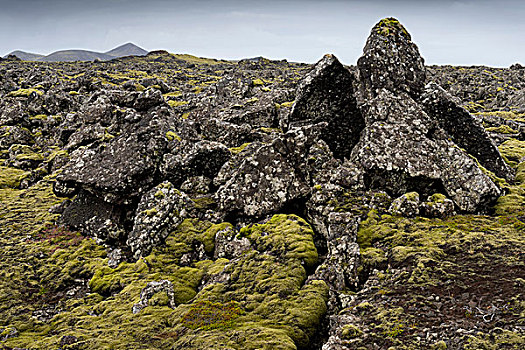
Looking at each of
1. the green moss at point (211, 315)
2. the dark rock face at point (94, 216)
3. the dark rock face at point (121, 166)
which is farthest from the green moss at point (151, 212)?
the green moss at point (211, 315)

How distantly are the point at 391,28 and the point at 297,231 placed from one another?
13.5 metres

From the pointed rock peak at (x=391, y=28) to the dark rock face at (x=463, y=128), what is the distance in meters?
3.85

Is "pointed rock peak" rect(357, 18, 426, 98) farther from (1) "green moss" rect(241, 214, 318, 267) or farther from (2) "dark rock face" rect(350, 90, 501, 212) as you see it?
(1) "green moss" rect(241, 214, 318, 267)

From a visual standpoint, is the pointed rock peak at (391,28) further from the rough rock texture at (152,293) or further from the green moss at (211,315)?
the rough rock texture at (152,293)

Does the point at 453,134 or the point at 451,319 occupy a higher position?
the point at 453,134

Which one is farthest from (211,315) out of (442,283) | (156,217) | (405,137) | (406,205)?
(405,137)

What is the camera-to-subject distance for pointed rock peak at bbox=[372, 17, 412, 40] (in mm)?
18031

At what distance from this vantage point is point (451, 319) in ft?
25.9

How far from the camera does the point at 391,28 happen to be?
18219 millimetres


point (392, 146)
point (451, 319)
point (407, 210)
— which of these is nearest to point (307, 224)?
point (407, 210)

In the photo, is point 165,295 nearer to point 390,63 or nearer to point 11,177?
point 390,63

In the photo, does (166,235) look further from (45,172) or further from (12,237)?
(45,172)

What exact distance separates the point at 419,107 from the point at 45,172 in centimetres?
3133

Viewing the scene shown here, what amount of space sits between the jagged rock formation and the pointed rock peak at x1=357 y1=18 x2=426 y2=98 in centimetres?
9
